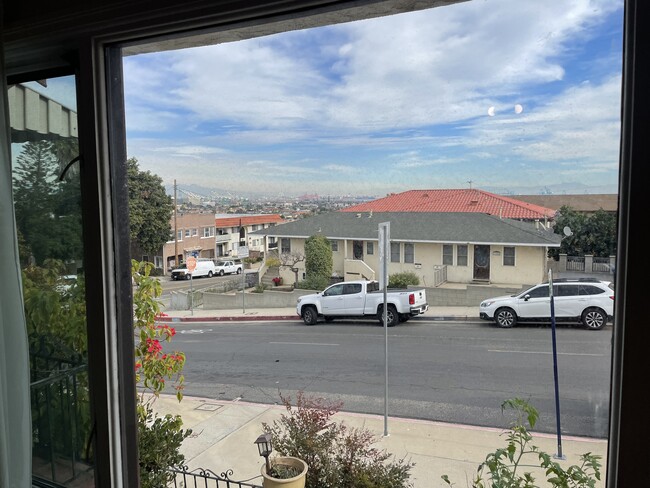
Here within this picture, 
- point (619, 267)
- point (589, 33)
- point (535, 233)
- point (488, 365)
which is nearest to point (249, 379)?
point (488, 365)

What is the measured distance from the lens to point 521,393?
1033mm

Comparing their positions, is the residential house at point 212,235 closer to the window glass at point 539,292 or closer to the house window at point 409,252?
the house window at point 409,252

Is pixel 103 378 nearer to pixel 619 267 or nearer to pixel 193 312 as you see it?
pixel 193 312

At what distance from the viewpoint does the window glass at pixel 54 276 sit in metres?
1.07

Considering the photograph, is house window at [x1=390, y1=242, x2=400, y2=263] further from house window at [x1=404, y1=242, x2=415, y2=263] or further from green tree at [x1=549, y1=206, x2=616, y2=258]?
green tree at [x1=549, y1=206, x2=616, y2=258]

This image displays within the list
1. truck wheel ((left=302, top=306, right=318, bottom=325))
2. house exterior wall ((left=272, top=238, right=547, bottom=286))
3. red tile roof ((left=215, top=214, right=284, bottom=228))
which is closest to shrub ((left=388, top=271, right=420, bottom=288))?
house exterior wall ((left=272, top=238, right=547, bottom=286))

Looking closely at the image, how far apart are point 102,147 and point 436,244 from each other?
0.76 meters

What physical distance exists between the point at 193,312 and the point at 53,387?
422mm

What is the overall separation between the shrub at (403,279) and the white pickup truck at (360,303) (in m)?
0.02

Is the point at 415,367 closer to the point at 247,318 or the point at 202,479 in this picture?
the point at 247,318

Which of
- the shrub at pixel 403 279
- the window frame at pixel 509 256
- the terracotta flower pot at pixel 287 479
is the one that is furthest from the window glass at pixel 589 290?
the terracotta flower pot at pixel 287 479

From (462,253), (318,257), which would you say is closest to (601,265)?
(462,253)

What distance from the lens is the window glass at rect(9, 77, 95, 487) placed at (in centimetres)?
107

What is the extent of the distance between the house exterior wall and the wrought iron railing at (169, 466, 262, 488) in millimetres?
654
